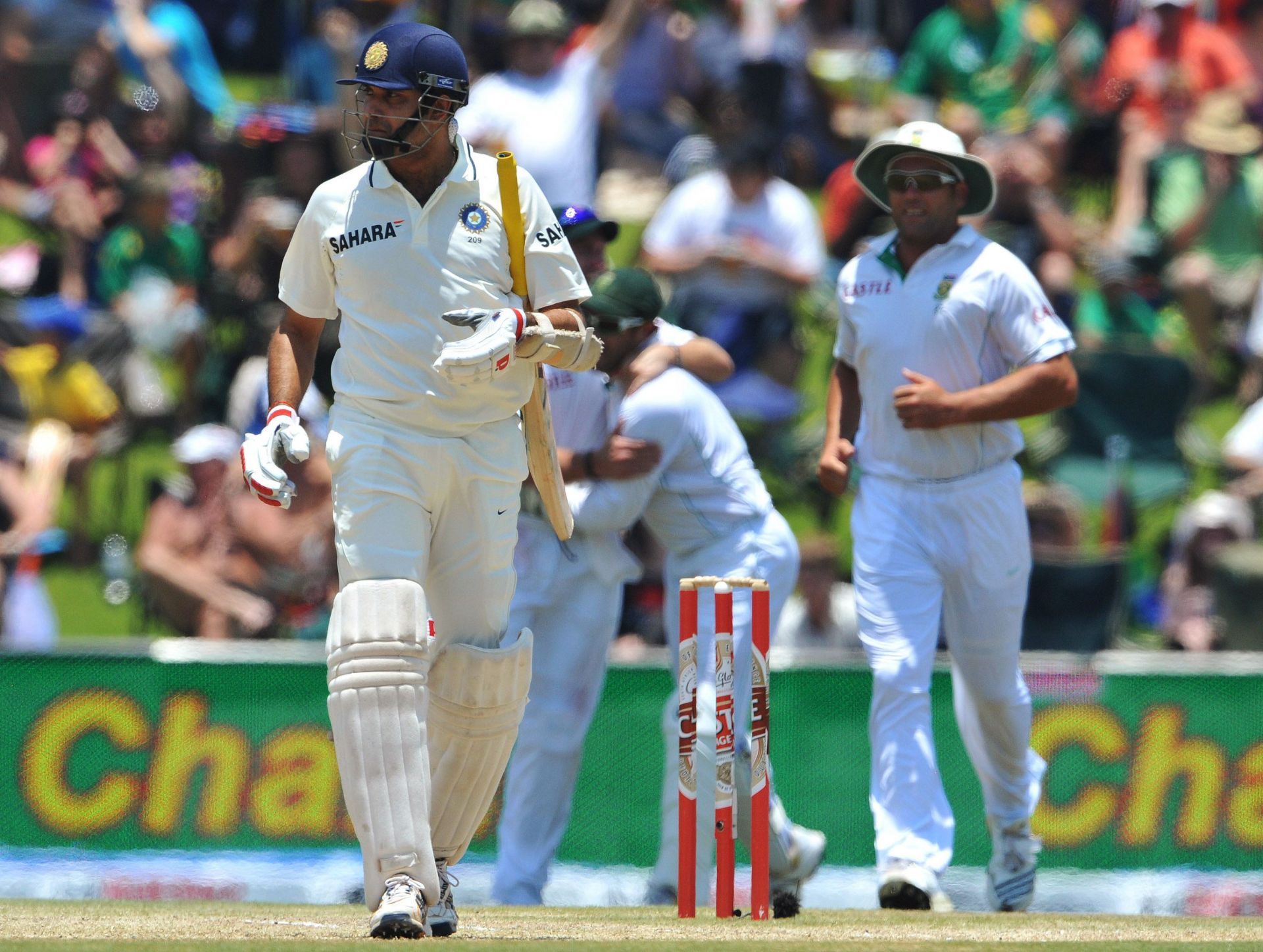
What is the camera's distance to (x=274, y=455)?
5078 mm

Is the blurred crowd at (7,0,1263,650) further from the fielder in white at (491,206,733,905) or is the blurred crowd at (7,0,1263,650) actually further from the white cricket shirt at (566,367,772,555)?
the white cricket shirt at (566,367,772,555)

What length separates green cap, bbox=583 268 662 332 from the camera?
23.7 feet

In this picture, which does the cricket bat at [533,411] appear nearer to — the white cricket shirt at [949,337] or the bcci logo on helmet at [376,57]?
the bcci logo on helmet at [376,57]

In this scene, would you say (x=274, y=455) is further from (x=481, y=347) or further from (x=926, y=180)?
(x=926, y=180)

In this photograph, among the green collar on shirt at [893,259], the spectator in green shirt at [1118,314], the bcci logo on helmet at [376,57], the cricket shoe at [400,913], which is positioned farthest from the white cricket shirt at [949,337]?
the spectator in green shirt at [1118,314]

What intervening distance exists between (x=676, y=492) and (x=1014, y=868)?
1778 millimetres

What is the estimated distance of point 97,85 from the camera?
1248cm

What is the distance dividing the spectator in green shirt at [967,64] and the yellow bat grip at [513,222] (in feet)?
26.3

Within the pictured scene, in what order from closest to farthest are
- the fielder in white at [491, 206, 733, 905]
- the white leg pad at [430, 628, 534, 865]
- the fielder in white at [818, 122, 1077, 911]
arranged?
the white leg pad at [430, 628, 534, 865], the fielder in white at [818, 122, 1077, 911], the fielder in white at [491, 206, 733, 905]

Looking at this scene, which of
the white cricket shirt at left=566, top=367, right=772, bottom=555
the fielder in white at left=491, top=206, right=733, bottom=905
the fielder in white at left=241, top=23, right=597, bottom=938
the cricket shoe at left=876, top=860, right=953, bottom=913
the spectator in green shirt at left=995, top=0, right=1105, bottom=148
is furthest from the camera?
the spectator in green shirt at left=995, top=0, right=1105, bottom=148

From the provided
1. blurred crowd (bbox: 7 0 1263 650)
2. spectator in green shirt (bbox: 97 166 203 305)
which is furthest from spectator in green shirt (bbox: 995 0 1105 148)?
spectator in green shirt (bbox: 97 166 203 305)

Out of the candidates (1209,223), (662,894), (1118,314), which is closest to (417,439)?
(662,894)

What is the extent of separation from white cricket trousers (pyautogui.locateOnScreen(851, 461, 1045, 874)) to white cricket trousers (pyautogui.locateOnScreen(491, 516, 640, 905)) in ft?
3.60

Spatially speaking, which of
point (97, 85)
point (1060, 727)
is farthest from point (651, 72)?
point (1060, 727)
